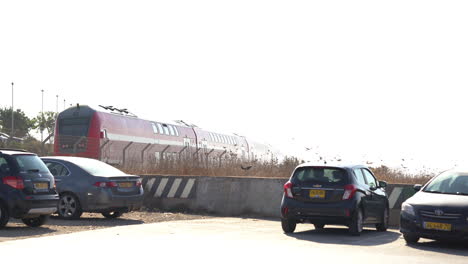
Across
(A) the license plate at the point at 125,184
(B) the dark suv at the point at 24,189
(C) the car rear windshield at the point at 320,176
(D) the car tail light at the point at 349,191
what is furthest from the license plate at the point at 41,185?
(D) the car tail light at the point at 349,191

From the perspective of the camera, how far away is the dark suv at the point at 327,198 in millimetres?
15656

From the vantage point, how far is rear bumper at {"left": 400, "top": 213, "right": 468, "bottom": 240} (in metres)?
13.6

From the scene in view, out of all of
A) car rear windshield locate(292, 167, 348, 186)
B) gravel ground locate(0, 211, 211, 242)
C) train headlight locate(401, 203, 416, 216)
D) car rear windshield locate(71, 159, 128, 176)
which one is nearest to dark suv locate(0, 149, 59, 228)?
gravel ground locate(0, 211, 211, 242)

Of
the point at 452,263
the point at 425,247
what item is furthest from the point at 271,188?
the point at 452,263

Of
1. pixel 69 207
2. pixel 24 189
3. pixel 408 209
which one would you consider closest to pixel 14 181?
pixel 24 189

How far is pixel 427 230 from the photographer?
A: 45.8ft

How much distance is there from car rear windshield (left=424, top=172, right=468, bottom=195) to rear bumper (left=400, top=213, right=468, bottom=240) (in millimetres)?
1198

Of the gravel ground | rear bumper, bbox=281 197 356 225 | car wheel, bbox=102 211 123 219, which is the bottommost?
the gravel ground

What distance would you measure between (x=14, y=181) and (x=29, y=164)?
0.68 metres

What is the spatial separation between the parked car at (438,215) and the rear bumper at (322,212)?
144 centimetres

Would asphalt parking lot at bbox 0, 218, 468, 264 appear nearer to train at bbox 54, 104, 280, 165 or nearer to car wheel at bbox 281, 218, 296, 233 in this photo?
car wheel at bbox 281, 218, 296, 233

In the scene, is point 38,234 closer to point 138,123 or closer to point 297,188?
point 297,188

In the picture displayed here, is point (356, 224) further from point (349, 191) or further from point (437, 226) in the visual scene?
point (437, 226)

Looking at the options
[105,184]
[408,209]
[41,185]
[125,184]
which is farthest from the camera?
[125,184]
